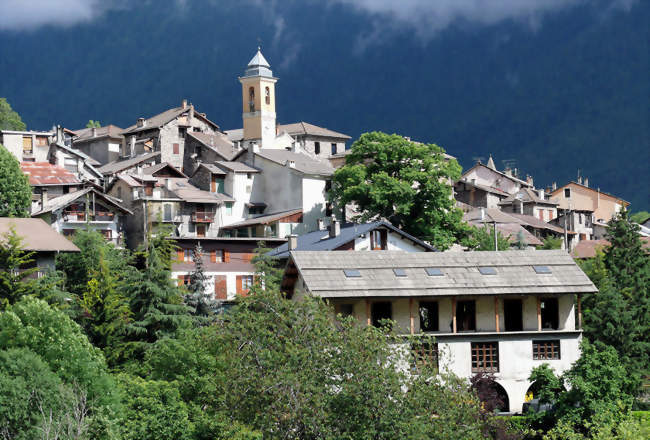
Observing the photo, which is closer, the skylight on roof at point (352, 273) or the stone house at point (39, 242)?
the skylight on roof at point (352, 273)

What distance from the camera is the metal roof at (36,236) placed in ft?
184

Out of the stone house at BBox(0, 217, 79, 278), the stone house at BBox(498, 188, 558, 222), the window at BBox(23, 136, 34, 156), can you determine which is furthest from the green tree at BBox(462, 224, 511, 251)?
the window at BBox(23, 136, 34, 156)

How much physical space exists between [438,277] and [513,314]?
13.3 ft

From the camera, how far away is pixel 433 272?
49375mm

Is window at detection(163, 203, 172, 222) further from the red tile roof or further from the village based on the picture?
the red tile roof

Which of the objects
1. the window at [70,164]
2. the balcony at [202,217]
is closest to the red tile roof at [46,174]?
the window at [70,164]

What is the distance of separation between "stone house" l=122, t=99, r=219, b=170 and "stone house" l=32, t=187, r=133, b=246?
2307 centimetres

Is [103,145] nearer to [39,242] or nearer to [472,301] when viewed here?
[39,242]

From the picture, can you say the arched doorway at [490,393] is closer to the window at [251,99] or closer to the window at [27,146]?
the window at [27,146]

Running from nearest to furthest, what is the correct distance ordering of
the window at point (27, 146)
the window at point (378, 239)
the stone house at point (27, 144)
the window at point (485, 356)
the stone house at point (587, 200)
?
the window at point (485, 356) → the window at point (378, 239) → the stone house at point (27, 144) → the window at point (27, 146) → the stone house at point (587, 200)

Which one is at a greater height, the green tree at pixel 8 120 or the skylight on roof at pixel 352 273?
the green tree at pixel 8 120

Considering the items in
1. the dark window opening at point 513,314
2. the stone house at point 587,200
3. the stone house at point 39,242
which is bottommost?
the dark window opening at point 513,314

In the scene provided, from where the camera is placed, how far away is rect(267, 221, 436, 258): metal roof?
60562 millimetres

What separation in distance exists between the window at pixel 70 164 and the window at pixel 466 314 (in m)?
51.4
